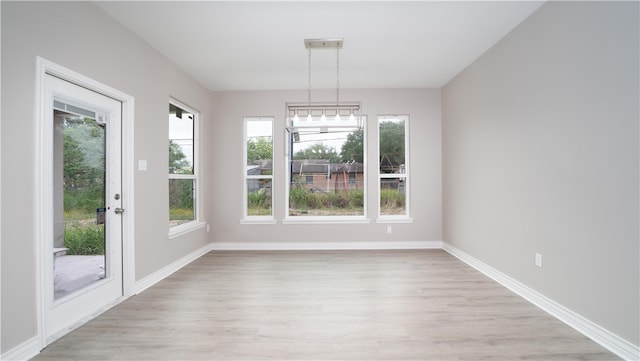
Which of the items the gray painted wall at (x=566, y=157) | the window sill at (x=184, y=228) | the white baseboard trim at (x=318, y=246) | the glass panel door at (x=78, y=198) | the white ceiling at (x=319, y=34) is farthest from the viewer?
the white baseboard trim at (x=318, y=246)

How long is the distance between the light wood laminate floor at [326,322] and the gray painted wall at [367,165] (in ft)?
4.31

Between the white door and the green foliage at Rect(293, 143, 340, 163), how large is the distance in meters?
2.86

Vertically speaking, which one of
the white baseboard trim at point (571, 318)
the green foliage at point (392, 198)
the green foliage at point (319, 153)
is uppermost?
the green foliage at point (319, 153)

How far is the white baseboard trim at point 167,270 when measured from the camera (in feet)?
10.6

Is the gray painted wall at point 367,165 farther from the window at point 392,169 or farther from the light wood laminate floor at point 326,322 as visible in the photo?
the light wood laminate floor at point 326,322

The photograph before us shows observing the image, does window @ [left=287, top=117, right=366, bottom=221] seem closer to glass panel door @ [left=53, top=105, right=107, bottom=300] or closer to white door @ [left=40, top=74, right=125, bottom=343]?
white door @ [left=40, top=74, right=125, bottom=343]

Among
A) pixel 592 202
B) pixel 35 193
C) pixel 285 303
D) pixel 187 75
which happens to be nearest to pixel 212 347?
pixel 285 303

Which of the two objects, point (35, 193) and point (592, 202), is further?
point (592, 202)

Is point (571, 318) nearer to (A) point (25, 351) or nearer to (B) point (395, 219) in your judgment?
(B) point (395, 219)

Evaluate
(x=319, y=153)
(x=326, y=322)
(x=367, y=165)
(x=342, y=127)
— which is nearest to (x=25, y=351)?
(x=326, y=322)

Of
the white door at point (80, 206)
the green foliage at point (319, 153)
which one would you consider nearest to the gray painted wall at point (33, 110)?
the white door at point (80, 206)

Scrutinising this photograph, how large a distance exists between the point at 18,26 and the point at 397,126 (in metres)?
4.69

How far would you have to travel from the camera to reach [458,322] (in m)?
2.47

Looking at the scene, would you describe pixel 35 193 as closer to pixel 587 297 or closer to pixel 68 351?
pixel 68 351
